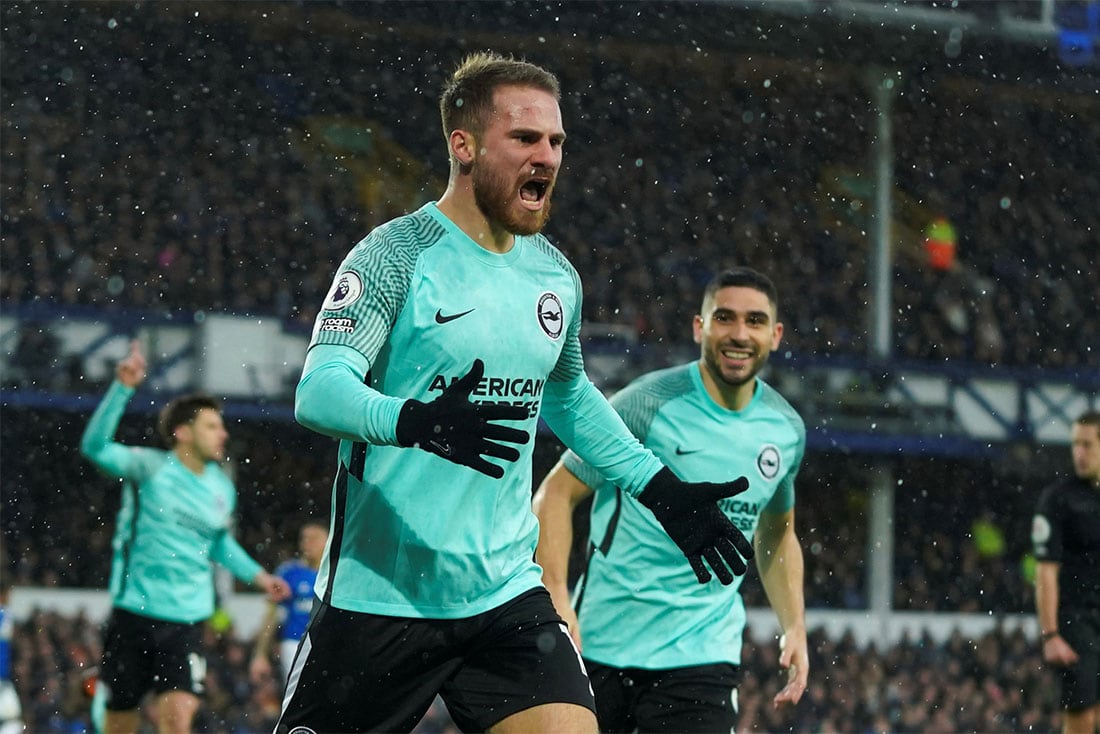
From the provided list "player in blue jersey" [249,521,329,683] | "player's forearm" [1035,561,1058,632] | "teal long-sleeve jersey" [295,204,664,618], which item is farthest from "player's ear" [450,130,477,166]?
"player in blue jersey" [249,521,329,683]

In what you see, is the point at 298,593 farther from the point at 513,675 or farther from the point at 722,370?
the point at 513,675

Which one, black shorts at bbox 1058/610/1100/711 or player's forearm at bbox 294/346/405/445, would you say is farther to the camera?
black shorts at bbox 1058/610/1100/711

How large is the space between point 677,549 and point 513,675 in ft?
6.02

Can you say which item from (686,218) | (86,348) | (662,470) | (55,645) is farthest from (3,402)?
(662,470)

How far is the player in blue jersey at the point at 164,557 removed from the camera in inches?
328

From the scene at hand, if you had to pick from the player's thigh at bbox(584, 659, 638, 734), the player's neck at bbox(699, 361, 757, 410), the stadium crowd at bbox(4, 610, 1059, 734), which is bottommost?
the stadium crowd at bbox(4, 610, 1059, 734)

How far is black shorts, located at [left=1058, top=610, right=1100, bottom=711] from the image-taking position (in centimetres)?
868

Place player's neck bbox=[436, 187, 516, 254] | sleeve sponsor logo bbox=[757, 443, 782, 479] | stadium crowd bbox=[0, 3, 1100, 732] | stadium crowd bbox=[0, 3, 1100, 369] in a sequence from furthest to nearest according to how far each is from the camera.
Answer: stadium crowd bbox=[0, 3, 1100, 369] → stadium crowd bbox=[0, 3, 1100, 732] → sleeve sponsor logo bbox=[757, 443, 782, 479] → player's neck bbox=[436, 187, 516, 254]

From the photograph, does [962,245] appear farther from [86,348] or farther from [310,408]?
[310,408]

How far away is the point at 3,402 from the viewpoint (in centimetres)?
1830

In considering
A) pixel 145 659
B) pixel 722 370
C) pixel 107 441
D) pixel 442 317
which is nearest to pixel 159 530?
pixel 107 441

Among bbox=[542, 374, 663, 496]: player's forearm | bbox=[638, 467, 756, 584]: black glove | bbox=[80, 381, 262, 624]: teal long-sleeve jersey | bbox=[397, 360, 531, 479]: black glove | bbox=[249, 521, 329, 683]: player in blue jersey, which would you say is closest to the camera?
bbox=[397, 360, 531, 479]: black glove

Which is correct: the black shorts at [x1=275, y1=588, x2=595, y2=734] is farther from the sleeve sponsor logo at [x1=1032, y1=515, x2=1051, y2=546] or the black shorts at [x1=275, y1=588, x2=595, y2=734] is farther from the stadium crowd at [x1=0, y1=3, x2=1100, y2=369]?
the stadium crowd at [x1=0, y1=3, x2=1100, y2=369]

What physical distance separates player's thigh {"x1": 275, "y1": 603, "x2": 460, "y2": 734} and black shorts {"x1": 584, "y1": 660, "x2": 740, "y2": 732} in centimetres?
168
